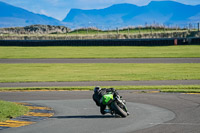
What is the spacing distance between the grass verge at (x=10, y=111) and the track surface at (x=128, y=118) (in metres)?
1.29

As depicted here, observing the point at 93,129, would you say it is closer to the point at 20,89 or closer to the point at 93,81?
the point at 20,89

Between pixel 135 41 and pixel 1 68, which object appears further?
pixel 135 41

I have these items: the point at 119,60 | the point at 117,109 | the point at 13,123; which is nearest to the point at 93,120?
the point at 117,109

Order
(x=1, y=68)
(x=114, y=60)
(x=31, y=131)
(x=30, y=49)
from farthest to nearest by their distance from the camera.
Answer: (x=30, y=49) < (x=114, y=60) < (x=1, y=68) < (x=31, y=131)

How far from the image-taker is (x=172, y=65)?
39.4 meters

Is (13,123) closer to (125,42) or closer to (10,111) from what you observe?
(10,111)

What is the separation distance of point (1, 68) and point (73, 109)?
27178mm

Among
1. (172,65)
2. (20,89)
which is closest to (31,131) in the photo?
(20,89)

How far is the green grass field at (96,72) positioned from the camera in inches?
1235

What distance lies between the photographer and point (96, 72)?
1415 inches

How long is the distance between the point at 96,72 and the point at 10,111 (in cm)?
2074

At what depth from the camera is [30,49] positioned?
202 ft

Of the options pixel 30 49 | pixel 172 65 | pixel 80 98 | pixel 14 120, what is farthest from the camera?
pixel 30 49

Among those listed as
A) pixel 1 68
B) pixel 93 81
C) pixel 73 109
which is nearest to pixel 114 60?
pixel 1 68
